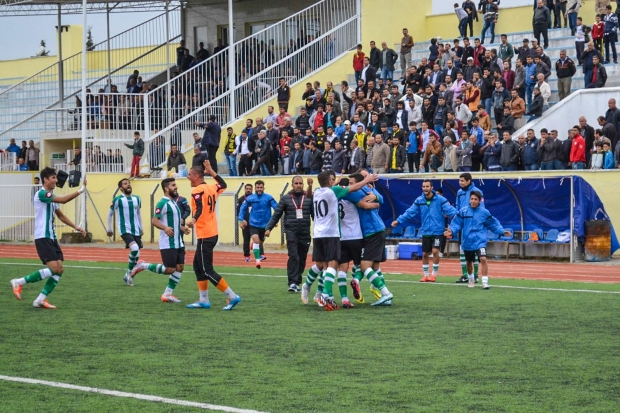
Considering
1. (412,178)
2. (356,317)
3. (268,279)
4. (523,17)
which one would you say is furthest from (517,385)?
(523,17)

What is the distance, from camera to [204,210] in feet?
46.8

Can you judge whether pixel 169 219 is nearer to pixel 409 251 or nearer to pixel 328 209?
pixel 328 209

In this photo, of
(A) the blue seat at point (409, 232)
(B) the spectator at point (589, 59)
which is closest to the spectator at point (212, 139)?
(A) the blue seat at point (409, 232)

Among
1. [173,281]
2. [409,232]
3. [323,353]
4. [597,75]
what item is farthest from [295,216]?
[597,75]

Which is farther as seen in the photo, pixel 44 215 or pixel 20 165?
pixel 20 165

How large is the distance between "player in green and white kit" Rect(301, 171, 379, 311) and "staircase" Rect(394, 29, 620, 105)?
16851 millimetres

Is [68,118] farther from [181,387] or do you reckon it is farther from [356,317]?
[181,387]

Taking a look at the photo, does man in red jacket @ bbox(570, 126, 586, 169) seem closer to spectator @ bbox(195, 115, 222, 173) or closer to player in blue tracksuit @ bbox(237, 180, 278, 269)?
player in blue tracksuit @ bbox(237, 180, 278, 269)

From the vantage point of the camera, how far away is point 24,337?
38.5ft

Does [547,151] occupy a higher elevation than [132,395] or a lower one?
higher

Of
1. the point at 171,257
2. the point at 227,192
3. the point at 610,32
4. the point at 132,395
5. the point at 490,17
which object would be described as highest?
the point at 490,17

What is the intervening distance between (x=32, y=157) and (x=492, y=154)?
19.6 meters

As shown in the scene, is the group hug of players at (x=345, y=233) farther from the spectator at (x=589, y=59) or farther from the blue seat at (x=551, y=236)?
the spectator at (x=589, y=59)

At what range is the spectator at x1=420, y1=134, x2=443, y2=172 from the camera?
26797 millimetres
